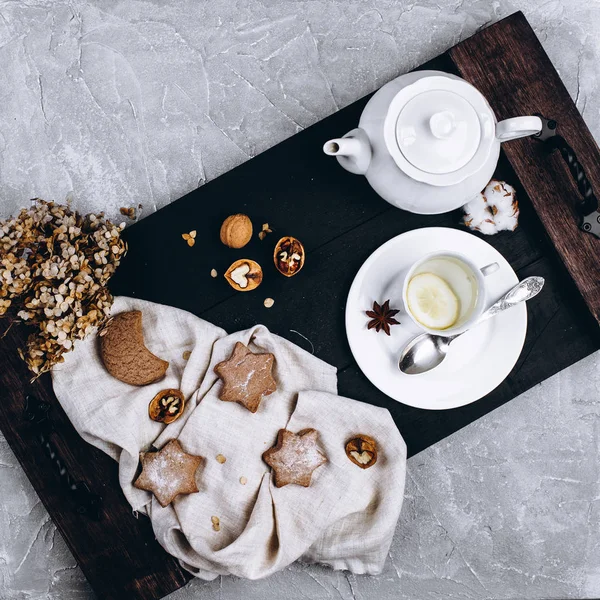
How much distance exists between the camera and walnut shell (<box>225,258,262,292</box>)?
40.1 inches

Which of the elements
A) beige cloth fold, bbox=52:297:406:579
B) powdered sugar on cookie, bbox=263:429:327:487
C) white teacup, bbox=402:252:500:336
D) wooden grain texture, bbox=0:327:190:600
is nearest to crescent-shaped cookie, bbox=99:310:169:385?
beige cloth fold, bbox=52:297:406:579

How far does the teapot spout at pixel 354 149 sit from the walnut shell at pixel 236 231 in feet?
0.70

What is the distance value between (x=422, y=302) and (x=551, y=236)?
273 millimetres

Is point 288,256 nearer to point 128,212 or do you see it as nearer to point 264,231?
point 264,231

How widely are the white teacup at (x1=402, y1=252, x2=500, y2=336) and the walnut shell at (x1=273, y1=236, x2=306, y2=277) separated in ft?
0.67

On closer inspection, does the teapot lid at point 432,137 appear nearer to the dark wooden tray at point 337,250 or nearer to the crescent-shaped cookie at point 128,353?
the dark wooden tray at point 337,250

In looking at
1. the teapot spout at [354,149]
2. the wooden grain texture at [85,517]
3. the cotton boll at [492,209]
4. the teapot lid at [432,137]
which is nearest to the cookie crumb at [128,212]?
the wooden grain texture at [85,517]

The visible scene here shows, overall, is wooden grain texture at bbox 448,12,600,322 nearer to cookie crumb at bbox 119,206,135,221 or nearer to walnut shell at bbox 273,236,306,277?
walnut shell at bbox 273,236,306,277

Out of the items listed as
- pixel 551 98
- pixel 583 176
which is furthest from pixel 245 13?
A: pixel 583 176

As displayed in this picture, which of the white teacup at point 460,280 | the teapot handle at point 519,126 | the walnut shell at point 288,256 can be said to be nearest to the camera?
the teapot handle at point 519,126

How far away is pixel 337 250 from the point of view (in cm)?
104

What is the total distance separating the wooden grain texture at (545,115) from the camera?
102 cm

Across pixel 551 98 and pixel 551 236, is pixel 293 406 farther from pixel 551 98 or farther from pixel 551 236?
pixel 551 98

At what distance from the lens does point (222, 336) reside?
1.02 m
